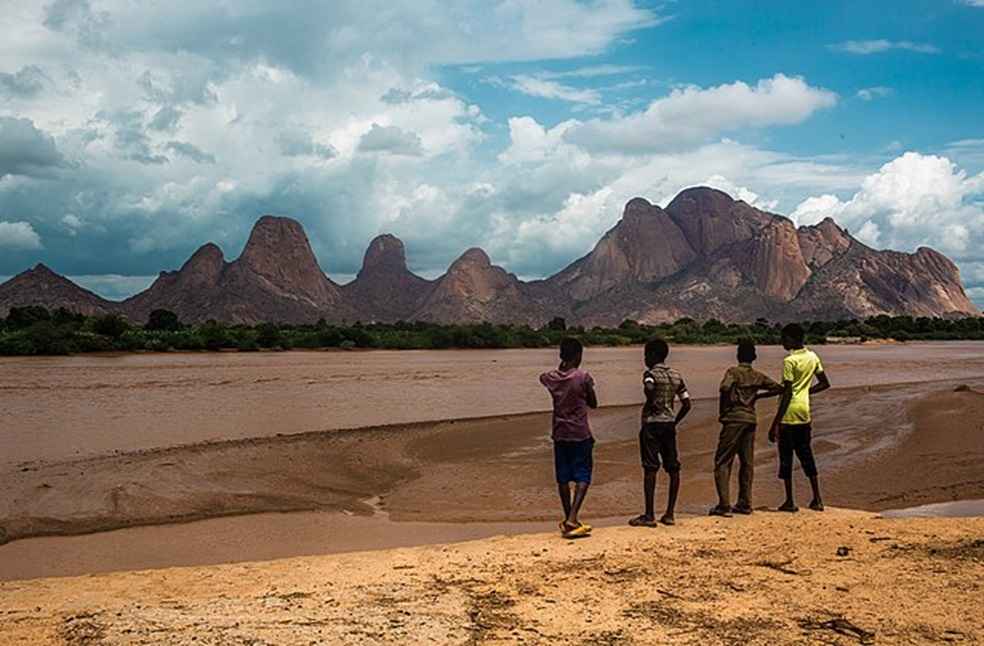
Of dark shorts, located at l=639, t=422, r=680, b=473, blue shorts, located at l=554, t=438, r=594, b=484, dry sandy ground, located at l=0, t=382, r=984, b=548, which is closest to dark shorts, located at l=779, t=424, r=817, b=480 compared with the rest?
dry sandy ground, located at l=0, t=382, r=984, b=548

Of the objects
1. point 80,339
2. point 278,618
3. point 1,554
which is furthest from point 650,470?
point 80,339

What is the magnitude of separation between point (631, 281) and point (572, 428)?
13894 cm

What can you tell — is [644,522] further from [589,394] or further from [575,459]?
[589,394]

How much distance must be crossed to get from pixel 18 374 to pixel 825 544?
108 ft

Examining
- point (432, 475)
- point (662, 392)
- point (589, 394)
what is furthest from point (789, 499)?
point (432, 475)

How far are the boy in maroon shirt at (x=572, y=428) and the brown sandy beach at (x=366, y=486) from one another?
127 cm

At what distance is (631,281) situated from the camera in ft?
476

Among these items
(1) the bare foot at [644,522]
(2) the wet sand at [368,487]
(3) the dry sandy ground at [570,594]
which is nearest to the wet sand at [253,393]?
(2) the wet sand at [368,487]

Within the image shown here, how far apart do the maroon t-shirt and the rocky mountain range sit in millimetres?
97961

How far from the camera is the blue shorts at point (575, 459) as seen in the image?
8242 millimetres

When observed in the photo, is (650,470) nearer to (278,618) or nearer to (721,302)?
(278,618)

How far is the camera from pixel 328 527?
382 inches

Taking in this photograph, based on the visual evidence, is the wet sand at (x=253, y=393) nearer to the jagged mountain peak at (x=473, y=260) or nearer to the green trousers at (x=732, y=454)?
the green trousers at (x=732, y=454)

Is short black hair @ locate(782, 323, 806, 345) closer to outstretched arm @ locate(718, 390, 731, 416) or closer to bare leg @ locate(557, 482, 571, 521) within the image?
outstretched arm @ locate(718, 390, 731, 416)
